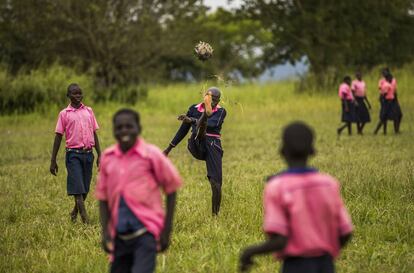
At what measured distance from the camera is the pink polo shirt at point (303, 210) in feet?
12.3

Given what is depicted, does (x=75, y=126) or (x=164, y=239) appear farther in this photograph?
(x=75, y=126)

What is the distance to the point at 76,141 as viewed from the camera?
865 centimetres

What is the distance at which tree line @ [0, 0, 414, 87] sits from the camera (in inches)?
1431

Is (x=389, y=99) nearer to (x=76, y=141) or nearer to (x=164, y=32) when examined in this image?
(x=76, y=141)

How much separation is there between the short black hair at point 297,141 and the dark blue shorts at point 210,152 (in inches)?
190

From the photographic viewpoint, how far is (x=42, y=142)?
2073cm

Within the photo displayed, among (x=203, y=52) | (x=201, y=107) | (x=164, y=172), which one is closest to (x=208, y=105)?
(x=201, y=107)

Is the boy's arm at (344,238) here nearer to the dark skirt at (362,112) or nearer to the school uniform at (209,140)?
the school uniform at (209,140)

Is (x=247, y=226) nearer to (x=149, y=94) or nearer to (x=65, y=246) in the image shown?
(x=65, y=246)

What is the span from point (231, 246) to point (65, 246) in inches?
74.9

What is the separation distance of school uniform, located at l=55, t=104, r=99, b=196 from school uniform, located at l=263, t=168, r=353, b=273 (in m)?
5.21

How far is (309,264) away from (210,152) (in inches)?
195

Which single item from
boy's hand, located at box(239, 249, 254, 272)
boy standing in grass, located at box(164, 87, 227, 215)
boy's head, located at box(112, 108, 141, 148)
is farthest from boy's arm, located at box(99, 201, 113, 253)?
boy standing in grass, located at box(164, 87, 227, 215)

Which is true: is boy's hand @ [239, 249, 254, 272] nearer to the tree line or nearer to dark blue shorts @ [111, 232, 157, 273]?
dark blue shorts @ [111, 232, 157, 273]
